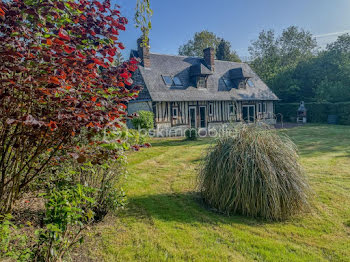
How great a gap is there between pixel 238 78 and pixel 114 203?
17.3 metres

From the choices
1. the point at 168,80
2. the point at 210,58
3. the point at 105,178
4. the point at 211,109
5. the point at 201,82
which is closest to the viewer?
the point at 105,178

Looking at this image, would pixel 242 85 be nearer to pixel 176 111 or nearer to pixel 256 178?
pixel 176 111

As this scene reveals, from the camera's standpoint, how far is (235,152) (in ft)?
12.0

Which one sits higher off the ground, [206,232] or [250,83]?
[250,83]

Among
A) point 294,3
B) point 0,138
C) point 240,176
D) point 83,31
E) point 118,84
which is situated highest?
point 294,3

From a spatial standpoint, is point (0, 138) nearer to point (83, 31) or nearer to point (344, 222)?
point (83, 31)

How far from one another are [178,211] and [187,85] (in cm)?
1348

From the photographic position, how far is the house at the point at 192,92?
14.9 metres

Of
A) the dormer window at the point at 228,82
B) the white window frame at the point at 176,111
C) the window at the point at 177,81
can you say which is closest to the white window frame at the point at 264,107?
the dormer window at the point at 228,82

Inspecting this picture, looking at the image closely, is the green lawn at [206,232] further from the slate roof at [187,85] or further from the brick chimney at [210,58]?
the brick chimney at [210,58]

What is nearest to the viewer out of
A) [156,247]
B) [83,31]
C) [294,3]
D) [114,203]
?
[83,31]

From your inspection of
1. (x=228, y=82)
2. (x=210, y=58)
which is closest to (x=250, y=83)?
(x=228, y=82)

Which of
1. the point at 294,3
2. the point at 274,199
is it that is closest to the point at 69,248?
the point at 274,199

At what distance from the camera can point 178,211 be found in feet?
12.3
